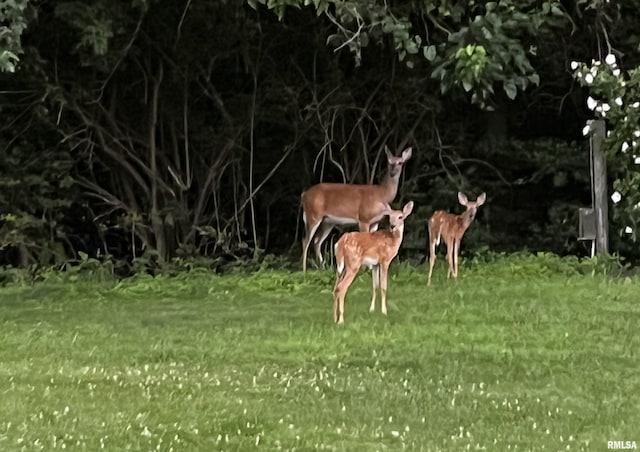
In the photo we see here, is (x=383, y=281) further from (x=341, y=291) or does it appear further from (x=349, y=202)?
(x=349, y=202)

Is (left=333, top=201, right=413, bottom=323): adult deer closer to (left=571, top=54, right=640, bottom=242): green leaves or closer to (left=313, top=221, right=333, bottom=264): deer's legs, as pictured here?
(left=571, top=54, right=640, bottom=242): green leaves

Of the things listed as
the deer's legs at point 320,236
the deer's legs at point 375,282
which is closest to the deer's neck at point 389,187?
the deer's legs at point 320,236

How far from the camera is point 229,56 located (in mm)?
13977

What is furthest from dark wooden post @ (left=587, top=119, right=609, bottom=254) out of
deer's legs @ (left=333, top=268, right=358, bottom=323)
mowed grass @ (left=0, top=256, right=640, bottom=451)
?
deer's legs @ (left=333, top=268, right=358, bottom=323)

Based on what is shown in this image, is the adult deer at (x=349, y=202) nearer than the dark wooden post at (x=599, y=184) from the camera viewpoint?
No

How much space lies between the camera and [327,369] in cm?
642

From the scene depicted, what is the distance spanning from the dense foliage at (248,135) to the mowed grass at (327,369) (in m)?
3.70

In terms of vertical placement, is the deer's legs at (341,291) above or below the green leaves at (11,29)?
below

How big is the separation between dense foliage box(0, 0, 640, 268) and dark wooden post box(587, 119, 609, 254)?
223mm

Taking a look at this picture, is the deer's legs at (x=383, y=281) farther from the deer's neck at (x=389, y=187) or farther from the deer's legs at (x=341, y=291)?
the deer's neck at (x=389, y=187)

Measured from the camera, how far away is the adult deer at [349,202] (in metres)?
12.5

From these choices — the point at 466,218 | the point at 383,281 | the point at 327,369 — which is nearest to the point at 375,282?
the point at 383,281

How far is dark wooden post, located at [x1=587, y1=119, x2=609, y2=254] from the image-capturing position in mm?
11953
